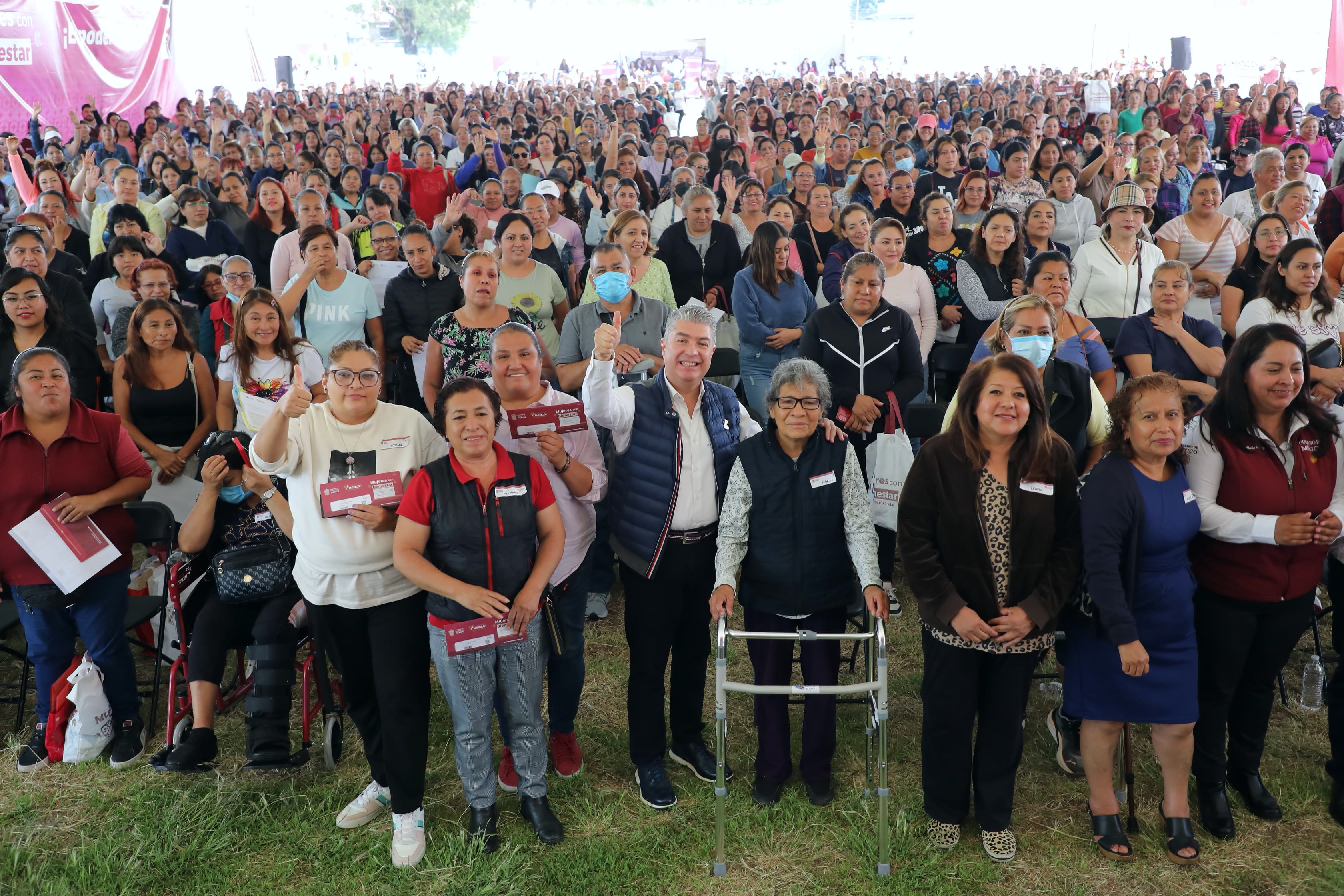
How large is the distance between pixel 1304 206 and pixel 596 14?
115 feet

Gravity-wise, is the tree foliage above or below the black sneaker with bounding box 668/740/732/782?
above

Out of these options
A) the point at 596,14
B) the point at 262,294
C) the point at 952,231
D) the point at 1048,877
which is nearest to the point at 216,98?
the point at 262,294

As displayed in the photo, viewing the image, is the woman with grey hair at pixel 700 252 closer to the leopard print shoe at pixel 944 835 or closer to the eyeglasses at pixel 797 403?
the eyeglasses at pixel 797 403

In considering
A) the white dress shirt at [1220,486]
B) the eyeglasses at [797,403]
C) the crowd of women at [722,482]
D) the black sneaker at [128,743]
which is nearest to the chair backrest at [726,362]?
the crowd of women at [722,482]

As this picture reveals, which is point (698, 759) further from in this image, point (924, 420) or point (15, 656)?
point (15, 656)

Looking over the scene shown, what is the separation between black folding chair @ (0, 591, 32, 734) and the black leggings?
0.83m

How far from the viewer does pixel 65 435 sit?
12.7ft

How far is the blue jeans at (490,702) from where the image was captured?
3166 millimetres

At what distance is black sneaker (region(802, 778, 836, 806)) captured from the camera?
346cm

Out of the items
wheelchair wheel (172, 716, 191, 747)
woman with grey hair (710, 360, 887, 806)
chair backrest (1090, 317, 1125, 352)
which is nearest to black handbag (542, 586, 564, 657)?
woman with grey hair (710, 360, 887, 806)

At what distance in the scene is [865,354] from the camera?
455 centimetres

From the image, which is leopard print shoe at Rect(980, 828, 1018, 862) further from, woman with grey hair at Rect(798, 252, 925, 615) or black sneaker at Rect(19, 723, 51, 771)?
black sneaker at Rect(19, 723, 51, 771)

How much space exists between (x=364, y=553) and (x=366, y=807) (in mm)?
1020

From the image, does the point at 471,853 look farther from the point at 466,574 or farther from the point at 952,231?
the point at 952,231
